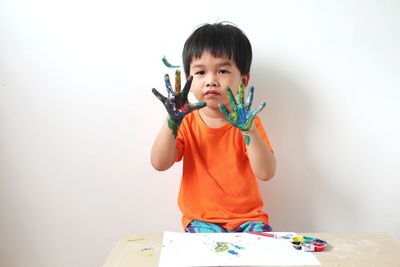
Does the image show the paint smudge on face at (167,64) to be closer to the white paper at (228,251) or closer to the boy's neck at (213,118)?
the boy's neck at (213,118)

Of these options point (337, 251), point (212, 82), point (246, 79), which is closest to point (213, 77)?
point (212, 82)

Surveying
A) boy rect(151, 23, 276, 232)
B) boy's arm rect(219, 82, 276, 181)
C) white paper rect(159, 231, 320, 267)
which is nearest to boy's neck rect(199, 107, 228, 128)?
boy rect(151, 23, 276, 232)

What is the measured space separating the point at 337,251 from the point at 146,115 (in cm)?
65

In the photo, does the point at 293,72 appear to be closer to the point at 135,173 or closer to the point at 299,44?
the point at 299,44

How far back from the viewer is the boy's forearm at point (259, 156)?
3.22 ft

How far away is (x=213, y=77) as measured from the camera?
3.38 feet

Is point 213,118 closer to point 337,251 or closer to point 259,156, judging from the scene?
point 259,156

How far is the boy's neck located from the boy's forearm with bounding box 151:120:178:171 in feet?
0.43

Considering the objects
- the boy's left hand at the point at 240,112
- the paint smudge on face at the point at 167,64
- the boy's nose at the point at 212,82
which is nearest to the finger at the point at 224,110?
the boy's left hand at the point at 240,112

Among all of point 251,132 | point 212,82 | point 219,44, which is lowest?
point 251,132

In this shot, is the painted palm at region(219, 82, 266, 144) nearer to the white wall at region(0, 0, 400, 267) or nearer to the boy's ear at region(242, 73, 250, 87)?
the boy's ear at region(242, 73, 250, 87)

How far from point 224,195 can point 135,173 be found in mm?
289

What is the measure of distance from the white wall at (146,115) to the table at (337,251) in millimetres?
326

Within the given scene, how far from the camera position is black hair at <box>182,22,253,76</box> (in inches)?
40.9
